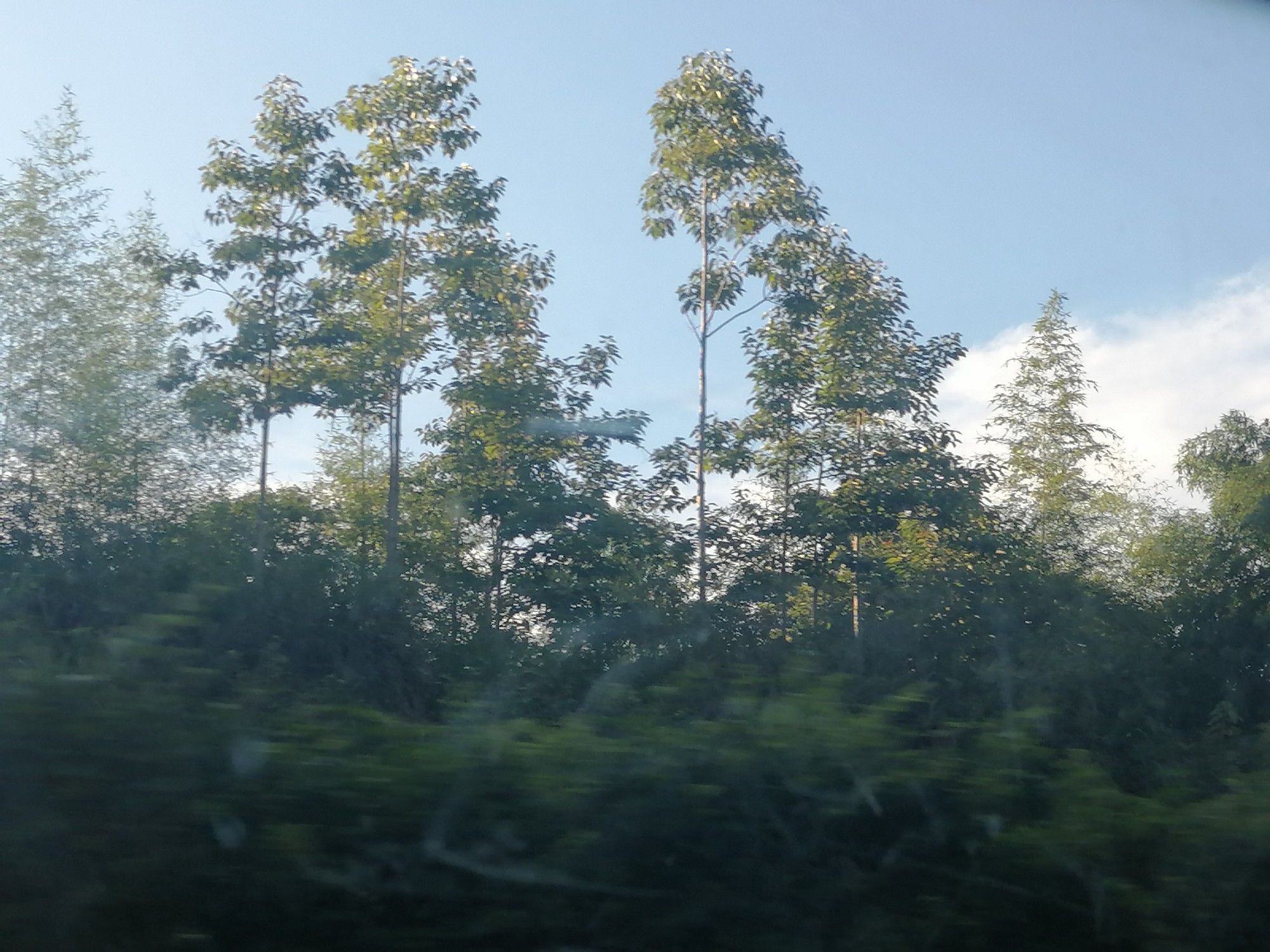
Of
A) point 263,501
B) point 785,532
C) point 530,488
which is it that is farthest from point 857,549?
point 263,501

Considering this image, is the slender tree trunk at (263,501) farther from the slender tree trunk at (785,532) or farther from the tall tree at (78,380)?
the slender tree trunk at (785,532)

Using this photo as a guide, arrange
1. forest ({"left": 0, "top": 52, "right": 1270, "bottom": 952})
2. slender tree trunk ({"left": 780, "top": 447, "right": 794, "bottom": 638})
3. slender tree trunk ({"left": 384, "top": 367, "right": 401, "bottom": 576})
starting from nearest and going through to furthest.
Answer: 1. forest ({"left": 0, "top": 52, "right": 1270, "bottom": 952})
2. slender tree trunk ({"left": 780, "top": 447, "right": 794, "bottom": 638})
3. slender tree trunk ({"left": 384, "top": 367, "right": 401, "bottom": 576})

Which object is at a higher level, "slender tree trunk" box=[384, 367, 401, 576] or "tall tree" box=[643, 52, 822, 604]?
"tall tree" box=[643, 52, 822, 604]

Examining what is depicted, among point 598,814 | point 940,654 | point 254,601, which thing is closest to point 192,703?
point 598,814

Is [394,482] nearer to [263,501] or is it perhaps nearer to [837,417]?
[263,501]

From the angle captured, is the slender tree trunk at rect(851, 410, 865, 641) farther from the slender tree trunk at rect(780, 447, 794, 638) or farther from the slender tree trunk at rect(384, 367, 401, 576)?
the slender tree trunk at rect(384, 367, 401, 576)

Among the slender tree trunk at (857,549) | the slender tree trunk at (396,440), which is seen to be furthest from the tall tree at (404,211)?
the slender tree trunk at (857,549)

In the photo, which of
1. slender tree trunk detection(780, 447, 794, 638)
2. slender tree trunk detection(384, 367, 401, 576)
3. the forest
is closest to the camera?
the forest

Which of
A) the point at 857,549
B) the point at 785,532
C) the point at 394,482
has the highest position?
the point at 394,482

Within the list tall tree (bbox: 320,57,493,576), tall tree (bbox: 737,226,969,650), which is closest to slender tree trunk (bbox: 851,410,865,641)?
tall tree (bbox: 737,226,969,650)

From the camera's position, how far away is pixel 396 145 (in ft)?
58.6

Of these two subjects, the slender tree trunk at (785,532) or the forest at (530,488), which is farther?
the slender tree trunk at (785,532)

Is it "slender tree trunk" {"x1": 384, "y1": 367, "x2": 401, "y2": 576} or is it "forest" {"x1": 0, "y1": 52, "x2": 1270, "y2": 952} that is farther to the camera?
"slender tree trunk" {"x1": 384, "y1": 367, "x2": 401, "y2": 576}

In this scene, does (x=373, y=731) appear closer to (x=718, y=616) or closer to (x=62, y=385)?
(x=718, y=616)
